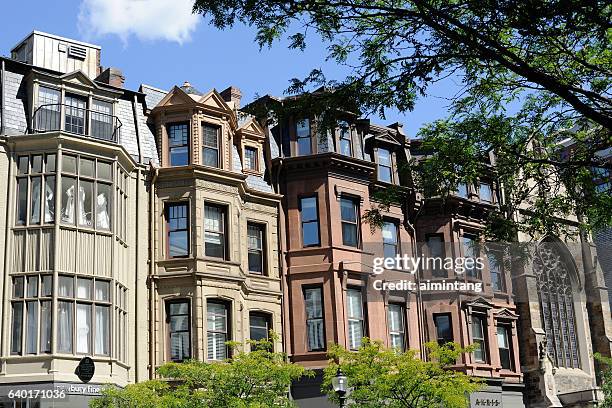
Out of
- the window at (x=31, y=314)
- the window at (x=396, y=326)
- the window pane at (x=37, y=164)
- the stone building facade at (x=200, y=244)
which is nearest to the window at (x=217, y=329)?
the stone building facade at (x=200, y=244)

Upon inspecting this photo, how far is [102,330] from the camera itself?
89.6 ft

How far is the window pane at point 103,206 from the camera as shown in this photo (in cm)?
2842

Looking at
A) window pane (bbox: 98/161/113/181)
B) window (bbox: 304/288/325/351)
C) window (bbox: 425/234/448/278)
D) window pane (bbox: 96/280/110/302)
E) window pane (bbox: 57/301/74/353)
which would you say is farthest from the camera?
window (bbox: 425/234/448/278)

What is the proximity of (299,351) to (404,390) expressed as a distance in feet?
21.2

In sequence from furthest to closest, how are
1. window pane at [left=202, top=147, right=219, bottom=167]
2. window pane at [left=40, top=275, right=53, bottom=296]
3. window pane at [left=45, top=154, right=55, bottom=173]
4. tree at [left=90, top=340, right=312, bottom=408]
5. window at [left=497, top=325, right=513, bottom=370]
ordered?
window at [left=497, top=325, right=513, bottom=370] < window pane at [left=202, top=147, right=219, bottom=167] < window pane at [left=45, top=154, right=55, bottom=173] < window pane at [left=40, top=275, right=53, bottom=296] < tree at [left=90, top=340, right=312, bottom=408]

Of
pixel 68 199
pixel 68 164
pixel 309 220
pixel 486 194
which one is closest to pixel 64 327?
pixel 68 199

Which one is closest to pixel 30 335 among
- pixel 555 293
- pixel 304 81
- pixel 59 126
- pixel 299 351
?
pixel 59 126

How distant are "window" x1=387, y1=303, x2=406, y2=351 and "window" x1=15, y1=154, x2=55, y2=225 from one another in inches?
552

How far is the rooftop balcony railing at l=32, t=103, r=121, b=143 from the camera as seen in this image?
94.5 ft

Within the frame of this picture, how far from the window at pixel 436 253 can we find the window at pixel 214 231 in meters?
10.3

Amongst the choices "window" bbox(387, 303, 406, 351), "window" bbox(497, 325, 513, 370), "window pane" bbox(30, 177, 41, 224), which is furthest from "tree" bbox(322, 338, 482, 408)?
"window" bbox(497, 325, 513, 370)

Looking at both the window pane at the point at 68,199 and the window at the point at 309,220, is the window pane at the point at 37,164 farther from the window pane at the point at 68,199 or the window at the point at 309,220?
the window at the point at 309,220

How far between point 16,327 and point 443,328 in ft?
58.9

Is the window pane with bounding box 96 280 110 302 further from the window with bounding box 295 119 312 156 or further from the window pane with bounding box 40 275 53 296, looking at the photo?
the window with bounding box 295 119 312 156
